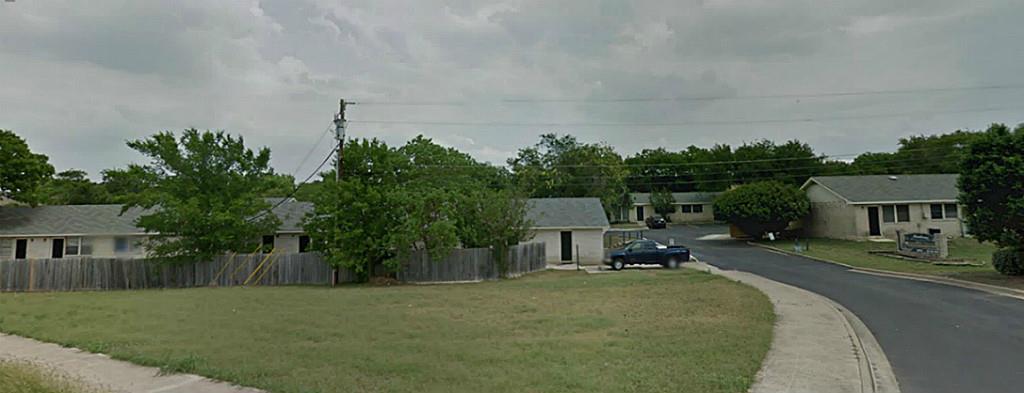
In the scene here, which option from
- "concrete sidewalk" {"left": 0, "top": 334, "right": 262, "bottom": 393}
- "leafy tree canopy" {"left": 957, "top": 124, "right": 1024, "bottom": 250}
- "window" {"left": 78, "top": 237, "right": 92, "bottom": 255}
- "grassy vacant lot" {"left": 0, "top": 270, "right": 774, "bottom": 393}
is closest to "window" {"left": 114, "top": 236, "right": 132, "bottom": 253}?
"window" {"left": 78, "top": 237, "right": 92, "bottom": 255}

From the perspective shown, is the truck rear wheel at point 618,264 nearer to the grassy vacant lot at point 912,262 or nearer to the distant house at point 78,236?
the grassy vacant lot at point 912,262

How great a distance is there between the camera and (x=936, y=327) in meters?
9.74

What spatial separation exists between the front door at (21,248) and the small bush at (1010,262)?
40.0 meters

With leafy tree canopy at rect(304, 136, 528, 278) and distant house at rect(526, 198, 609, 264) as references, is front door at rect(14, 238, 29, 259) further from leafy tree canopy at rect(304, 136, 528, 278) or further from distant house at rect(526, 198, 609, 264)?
distant house at rect(526, 198, 609, 264)

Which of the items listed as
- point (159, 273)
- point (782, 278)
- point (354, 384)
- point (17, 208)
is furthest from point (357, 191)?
point (17, 208)

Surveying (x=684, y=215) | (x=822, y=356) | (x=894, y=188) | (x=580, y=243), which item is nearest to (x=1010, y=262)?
(x=822, y=356)

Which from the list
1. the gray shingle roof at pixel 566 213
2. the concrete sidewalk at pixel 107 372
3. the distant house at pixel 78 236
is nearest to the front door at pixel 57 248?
the distant house at pixel 78 236

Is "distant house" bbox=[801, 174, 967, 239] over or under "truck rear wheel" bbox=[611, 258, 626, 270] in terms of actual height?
over

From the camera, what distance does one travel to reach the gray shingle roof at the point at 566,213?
2736cm

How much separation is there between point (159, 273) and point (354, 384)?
1917 cm

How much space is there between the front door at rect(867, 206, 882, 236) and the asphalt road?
14.7 meters

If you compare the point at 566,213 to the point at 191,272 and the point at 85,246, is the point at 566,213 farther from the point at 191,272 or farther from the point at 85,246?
the point at 85,246

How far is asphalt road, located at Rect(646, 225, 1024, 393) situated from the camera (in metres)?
6.67

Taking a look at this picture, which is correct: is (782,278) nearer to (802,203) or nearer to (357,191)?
(357,191)
